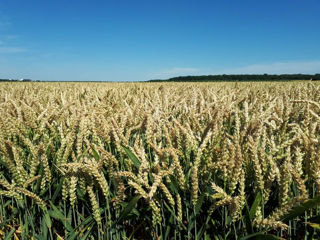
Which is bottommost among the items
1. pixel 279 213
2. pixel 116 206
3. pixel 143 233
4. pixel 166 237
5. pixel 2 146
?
pixel 143 233

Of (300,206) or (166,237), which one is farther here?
(166,237)

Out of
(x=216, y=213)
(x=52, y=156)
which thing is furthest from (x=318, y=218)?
(x=52, y=156)

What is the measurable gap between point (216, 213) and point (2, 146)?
1080mm

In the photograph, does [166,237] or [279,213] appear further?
[166,237]

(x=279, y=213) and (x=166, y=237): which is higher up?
(x=279, y=213)

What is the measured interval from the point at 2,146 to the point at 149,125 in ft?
2.42

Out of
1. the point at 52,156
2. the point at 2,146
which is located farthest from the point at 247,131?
the point at 2,146

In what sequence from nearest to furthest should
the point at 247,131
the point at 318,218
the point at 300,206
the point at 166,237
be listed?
the point at 300,206, the point at 318,218, the point at 166,237, the point at 247,131

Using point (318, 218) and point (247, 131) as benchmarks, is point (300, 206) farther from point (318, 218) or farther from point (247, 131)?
point (247, 131)

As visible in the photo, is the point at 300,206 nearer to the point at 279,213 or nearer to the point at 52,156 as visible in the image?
the point at 279,213

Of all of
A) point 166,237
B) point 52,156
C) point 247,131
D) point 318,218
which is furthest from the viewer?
point 52,156

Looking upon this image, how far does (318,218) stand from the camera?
886 mm

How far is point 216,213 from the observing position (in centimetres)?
119

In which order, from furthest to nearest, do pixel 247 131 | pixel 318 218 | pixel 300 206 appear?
pixel 247 131 → pixel 318 218 → pixel 300 206
